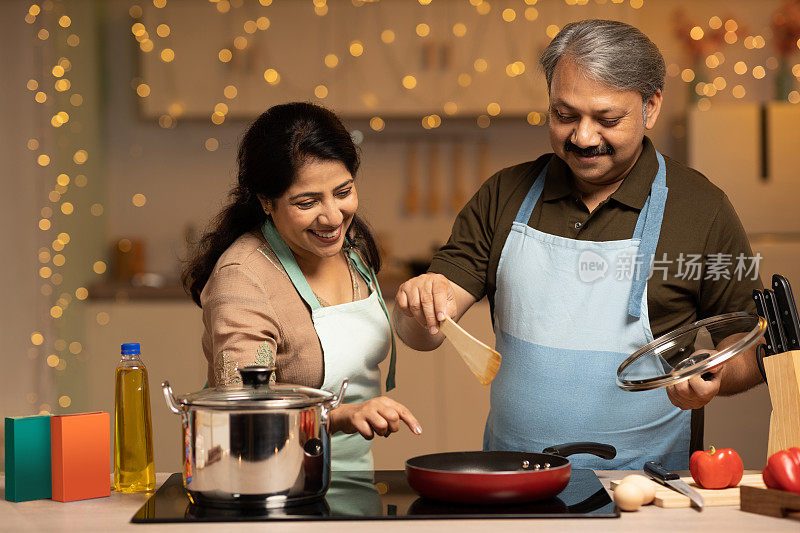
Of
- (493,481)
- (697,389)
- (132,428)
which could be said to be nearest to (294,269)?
(132,428)

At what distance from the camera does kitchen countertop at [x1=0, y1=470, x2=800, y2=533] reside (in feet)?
3.56

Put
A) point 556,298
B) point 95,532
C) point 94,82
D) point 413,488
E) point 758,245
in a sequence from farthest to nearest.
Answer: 1. point 94,82
2. point 758,245
3. point 556,298
4. point 413,488
5. point 95,532

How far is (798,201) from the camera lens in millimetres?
3482

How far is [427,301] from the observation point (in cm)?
149

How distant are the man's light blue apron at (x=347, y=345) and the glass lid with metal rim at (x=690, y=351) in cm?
53

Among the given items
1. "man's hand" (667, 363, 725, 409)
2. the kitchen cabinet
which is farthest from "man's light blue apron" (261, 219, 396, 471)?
the kitchen cabinet

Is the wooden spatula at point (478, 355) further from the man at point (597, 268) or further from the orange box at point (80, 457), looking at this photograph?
the orange box at point (80, 457)

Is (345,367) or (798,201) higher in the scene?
(798,201)

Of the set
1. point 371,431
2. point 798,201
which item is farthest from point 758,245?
point 371,431

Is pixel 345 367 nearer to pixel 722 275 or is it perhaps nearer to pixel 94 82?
pixel 722 275

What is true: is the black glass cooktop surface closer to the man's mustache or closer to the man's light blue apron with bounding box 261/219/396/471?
the man's light blue apron with bounding box 261/219/396/471

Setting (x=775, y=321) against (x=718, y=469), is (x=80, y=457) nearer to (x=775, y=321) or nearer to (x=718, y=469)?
(x=718, y=469)

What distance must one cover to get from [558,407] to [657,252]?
36 centimetres

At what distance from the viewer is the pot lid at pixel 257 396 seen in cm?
112
